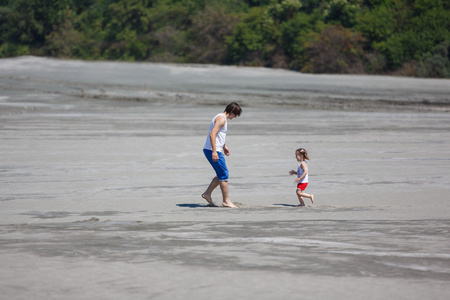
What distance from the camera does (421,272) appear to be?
247 inches

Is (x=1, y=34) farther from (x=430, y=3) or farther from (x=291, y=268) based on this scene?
(x=291, y=268)

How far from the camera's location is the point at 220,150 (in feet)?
33.2

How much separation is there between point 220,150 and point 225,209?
82 centimetres

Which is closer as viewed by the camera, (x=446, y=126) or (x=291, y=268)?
(x=291, y=268)

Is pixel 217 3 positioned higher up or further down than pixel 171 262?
higher up

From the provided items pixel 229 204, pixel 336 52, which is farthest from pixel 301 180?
pixel 336 52

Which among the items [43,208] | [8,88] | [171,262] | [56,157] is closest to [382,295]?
[171,262]

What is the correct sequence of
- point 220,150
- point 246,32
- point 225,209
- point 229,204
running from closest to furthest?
point 225,209 → point 229,204 → point 220,150 → point 246,32

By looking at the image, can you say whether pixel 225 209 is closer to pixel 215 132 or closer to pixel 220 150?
pixel 220 150

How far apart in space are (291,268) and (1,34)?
75.4 m

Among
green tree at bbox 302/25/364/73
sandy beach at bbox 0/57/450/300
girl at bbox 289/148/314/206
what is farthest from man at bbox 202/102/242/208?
green tree at bbox 302/25/364/73

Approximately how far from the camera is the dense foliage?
44.5m

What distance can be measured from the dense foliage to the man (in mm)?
32261

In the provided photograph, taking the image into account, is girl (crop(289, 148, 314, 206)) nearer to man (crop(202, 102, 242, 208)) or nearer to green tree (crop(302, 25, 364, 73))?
man (crop(202, 102, 242, 208))
